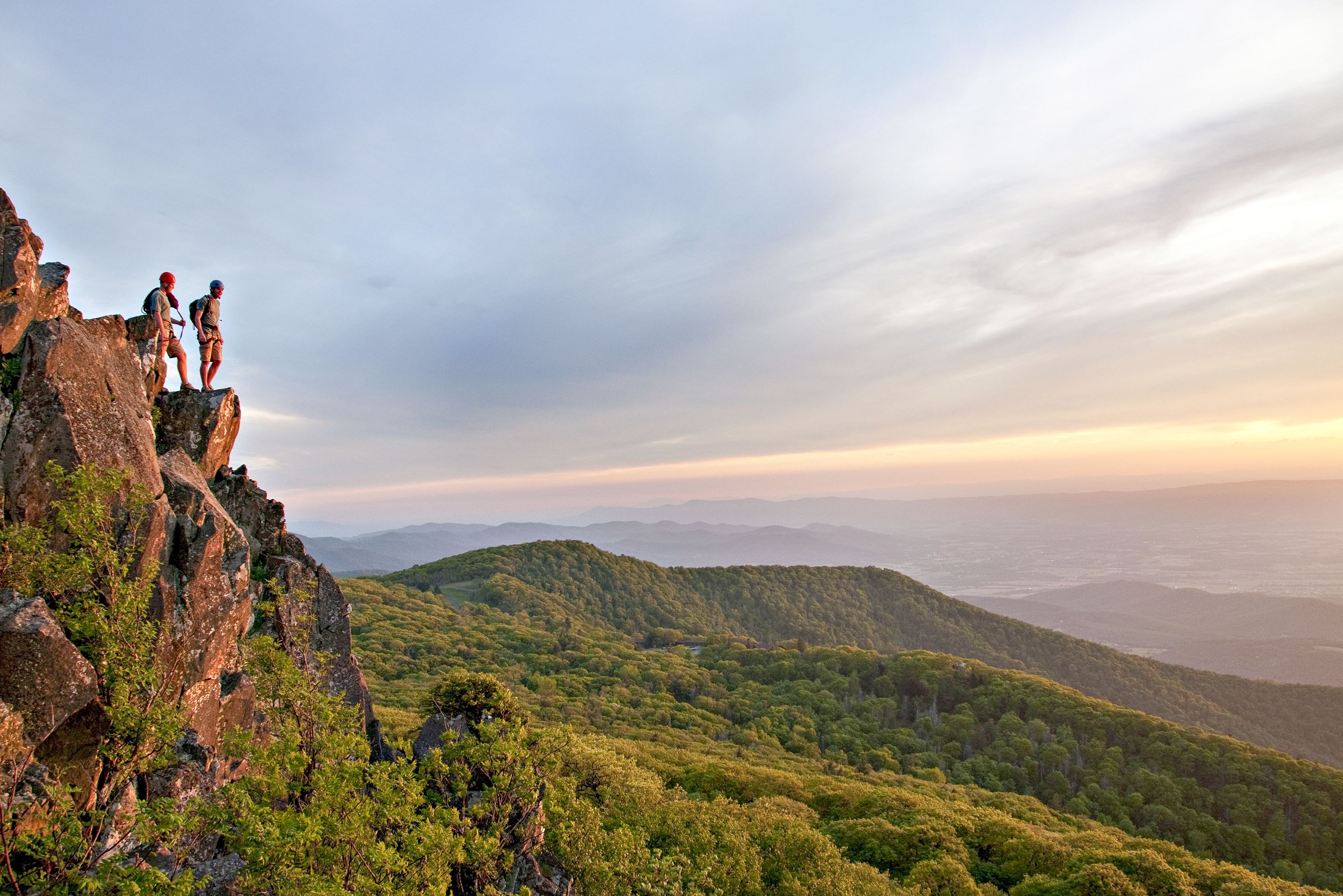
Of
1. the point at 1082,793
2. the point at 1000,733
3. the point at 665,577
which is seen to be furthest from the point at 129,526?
the point at 665,577

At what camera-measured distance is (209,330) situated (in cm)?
2105

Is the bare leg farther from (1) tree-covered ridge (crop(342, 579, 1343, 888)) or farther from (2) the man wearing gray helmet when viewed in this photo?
(1) tree-covered ridge (crop(342, 579, 1343, 888))

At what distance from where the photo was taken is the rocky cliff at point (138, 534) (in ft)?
37.9

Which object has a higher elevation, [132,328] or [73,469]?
[132,328]

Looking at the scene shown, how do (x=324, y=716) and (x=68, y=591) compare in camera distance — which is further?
(x=324, y=716)

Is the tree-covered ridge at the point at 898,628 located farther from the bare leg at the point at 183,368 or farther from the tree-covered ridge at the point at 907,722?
the bare leg at the point at 183,368

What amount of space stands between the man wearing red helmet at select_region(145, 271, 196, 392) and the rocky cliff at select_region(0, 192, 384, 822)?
53 centimetres

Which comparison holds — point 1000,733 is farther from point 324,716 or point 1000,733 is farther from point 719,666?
point 324,716

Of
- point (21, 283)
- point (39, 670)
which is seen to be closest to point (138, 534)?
point (39, 670)

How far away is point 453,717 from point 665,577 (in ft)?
572

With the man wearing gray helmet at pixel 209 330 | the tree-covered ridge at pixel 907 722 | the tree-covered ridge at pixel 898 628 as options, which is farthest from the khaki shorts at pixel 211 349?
the tree-covered ridge at pixel 898 628

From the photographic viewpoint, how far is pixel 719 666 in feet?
358

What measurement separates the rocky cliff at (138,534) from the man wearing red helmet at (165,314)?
1.76ft

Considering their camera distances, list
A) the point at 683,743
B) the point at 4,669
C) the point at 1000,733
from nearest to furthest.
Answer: the point at 4,669
the point at 683,743
the point at 1000,733
